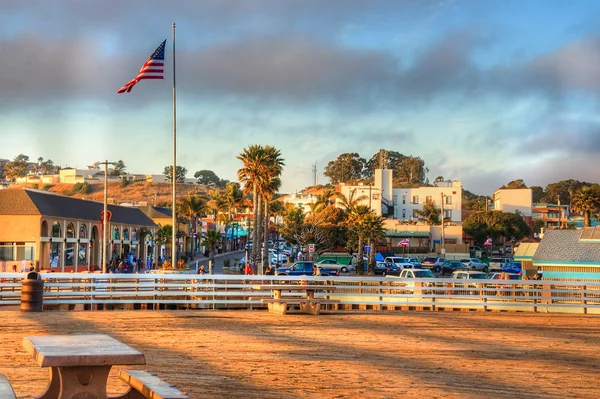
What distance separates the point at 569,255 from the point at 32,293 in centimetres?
2925

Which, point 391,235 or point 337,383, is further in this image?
point 391,235

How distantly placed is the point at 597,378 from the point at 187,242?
117 meters

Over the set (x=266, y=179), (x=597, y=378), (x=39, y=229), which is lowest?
(x=597, y=378)

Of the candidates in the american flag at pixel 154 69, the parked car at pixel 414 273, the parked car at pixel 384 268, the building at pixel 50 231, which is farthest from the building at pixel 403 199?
the american flag at pixel 154 69

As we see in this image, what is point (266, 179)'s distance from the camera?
253 feet

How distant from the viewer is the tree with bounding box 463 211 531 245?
373ft

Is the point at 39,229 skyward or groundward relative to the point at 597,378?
skyward

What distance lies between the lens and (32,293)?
23.0m

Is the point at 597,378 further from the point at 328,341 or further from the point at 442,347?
the point at 328,341

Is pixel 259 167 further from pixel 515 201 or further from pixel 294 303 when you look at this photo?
pixel 515 201

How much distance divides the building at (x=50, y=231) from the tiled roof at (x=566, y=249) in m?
32.9

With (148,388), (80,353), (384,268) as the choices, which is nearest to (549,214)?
(384,268)

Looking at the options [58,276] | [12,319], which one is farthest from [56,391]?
[58,276]

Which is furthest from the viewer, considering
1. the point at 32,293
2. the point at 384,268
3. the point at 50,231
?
the point at 384,268
